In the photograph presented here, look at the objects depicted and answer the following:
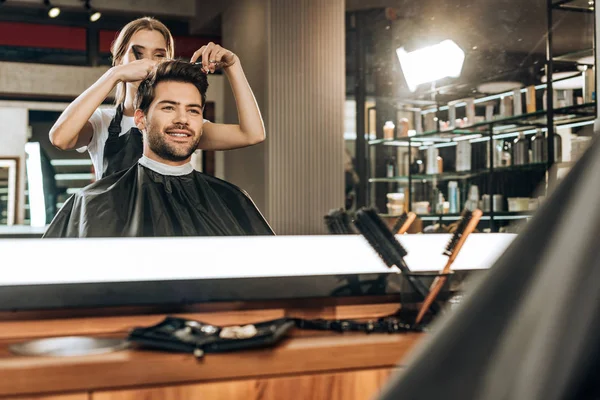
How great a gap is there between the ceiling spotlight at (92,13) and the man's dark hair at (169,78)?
230 mm

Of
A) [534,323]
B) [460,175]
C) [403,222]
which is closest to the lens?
[534,323]

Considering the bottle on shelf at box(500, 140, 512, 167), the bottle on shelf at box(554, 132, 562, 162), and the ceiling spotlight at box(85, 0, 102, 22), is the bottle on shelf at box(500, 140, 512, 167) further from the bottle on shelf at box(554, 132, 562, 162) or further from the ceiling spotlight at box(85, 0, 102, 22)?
the ceiling spotlight at box(85, 0, 102, 22)

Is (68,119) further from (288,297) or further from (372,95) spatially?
(372,95)

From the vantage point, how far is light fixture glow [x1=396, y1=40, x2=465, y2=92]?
2303 mm

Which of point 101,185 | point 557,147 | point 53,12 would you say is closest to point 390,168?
point 557,147

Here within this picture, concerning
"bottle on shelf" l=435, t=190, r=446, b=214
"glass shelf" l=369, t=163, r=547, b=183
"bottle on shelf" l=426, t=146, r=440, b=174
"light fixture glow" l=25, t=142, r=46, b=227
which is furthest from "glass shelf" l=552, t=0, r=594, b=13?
"light fixture glow" l=25, t=142, r=46, b=227

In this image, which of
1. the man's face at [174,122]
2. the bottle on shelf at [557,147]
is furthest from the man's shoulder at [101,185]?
the bottle on shelf at [557,147]

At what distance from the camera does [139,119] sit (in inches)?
76.2

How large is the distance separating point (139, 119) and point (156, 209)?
0.89 ft

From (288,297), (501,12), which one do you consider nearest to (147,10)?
(288,297)

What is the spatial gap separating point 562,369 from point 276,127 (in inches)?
71.1

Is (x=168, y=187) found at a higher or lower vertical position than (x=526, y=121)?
lower

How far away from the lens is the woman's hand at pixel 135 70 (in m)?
1.91

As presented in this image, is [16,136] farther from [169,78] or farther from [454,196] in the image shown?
[454,196]
